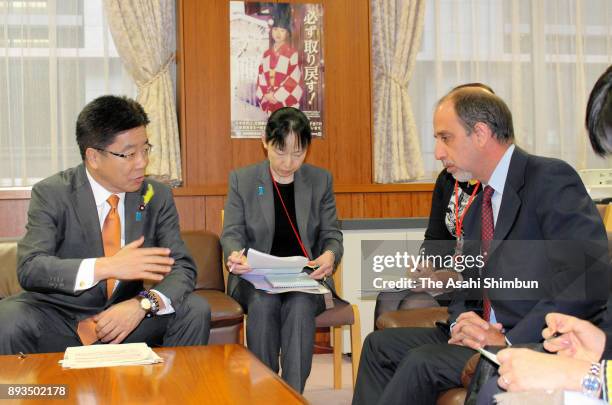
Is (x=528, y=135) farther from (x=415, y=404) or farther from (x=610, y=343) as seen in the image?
(x=610, y=343)

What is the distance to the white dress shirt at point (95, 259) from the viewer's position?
2.67 m

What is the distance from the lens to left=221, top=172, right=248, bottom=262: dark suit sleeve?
3535 millimetres

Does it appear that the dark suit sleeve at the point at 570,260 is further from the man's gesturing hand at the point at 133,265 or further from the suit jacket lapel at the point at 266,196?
the suit jacket lapel at the point at 266,196

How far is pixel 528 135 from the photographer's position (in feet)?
17.4

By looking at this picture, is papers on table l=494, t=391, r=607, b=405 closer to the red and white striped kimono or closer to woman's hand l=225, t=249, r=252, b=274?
woman's hand l=225, t=249, r=252, b=274

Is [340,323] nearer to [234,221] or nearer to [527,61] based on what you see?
[234,221]

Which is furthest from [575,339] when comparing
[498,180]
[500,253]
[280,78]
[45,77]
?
[45,77]

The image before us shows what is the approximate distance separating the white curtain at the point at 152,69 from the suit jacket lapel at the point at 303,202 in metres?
1.23

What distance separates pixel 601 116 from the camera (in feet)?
4.63

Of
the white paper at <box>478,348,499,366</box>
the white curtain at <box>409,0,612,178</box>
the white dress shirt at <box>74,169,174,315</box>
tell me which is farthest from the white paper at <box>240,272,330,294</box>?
the white curtain at <box>409,0,612,178</box>

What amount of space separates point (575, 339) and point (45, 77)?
152 inches

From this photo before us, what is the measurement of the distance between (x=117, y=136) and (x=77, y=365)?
3.66ft

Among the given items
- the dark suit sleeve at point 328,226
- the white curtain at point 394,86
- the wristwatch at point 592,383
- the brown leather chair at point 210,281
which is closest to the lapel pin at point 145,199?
the brown leather chair at point 210,281

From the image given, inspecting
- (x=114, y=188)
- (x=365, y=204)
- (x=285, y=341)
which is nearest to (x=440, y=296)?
(x=285, y=341)
